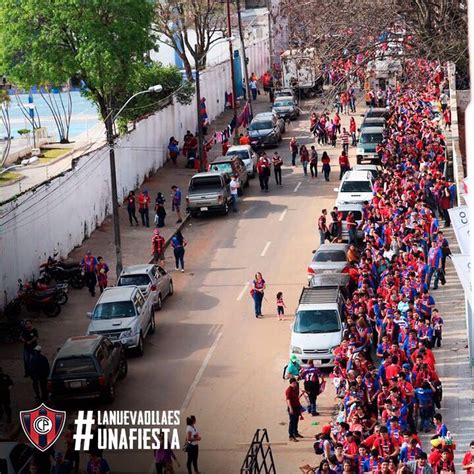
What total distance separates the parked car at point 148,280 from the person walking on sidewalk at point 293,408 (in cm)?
875

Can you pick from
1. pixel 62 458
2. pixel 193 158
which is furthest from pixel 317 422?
pixel 193 158

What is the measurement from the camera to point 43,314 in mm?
34000

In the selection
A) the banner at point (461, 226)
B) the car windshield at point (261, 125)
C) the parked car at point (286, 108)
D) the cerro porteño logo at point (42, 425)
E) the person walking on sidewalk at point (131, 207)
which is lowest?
the cerro porteño logo at point (42, 425)

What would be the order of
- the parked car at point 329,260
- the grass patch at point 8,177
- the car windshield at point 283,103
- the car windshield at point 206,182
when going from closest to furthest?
the parked car at point 329,260 → the car windshield at point 206,182 → the grass patch at point 8,177 → the car windshield at point 283,103

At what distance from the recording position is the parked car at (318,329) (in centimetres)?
2714

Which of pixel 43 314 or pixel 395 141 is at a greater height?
pixel 395 141

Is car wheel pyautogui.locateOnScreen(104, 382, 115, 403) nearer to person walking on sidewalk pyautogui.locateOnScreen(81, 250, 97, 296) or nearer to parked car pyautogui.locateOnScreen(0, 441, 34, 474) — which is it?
parked car pyautogui.locateOnScreen(0, 441, 34, 474)

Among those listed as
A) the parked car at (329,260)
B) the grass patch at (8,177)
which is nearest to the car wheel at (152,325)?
the parked car at (329,260)

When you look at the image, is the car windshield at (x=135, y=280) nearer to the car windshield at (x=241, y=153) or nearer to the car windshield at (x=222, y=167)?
the car windshield at (x=222, y=167)

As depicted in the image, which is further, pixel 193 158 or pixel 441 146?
pixel 193 158

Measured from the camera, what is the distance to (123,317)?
29578mm

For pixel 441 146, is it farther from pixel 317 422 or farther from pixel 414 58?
pixel 317 422

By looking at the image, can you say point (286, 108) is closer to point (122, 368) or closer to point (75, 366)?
point (122, 368)

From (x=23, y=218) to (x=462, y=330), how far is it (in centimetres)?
1346
